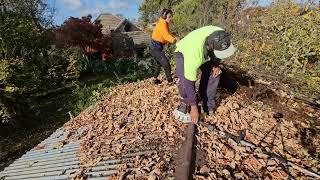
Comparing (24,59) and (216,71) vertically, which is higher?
(24,59)

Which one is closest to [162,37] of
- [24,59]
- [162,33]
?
[162,33]

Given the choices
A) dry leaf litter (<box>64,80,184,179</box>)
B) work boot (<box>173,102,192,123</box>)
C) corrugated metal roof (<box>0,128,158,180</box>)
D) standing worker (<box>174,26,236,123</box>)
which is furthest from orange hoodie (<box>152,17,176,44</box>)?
corrugated metal roof (<box>0,128,158,180</box>)

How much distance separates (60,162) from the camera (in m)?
5.88

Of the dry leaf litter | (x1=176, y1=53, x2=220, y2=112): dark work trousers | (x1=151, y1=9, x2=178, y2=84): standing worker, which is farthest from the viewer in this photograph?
(x1=151, y1=9, x2=178, y2=84): standing worker

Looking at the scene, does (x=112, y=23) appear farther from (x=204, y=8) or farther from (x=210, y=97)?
(x=210, y=97)

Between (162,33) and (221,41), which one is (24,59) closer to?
(162,33)

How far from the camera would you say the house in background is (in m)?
40.3

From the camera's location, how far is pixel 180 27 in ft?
97.6

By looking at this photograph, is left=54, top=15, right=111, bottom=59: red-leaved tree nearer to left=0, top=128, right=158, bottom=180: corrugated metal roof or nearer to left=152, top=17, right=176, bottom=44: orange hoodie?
left=152, top=17, right=176, bottom=44: orange hoodie

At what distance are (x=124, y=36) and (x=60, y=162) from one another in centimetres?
3693

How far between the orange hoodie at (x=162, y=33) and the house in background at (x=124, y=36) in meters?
30.1

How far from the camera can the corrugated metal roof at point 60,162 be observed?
4.96m

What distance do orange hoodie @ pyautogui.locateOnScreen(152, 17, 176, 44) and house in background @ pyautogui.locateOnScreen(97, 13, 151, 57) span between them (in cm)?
3008

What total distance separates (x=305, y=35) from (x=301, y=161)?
642 cm
